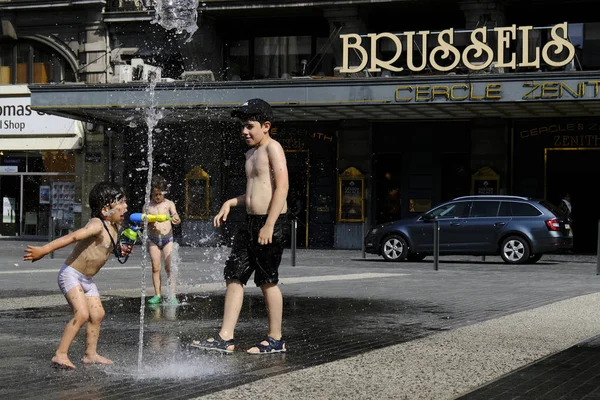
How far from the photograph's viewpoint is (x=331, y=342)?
8336mm

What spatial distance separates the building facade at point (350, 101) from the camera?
27.7 m

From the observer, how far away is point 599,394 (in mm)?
6008

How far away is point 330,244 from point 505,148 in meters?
Answer: 6.03

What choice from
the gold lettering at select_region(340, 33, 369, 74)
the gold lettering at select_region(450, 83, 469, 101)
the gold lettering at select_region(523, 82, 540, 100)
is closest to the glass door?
the gold lettering at select_region(340, 33, 369, 74)

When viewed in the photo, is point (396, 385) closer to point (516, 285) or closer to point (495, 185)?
point (516, 285)

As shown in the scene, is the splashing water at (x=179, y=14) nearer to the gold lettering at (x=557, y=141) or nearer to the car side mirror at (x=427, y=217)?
the car side mirror at (x=427, y=217)

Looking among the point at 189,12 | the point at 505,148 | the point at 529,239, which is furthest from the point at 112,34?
the point at 529,239

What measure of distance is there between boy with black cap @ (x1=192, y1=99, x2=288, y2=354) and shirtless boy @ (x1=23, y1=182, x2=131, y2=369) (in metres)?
0.87

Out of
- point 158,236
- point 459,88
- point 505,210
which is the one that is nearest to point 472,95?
point 459,88

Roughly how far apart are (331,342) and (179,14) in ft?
84.7

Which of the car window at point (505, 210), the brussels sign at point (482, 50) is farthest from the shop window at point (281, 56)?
the car window at point (505, 210)

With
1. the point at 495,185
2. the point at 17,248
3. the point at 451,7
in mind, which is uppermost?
the point at 451,7

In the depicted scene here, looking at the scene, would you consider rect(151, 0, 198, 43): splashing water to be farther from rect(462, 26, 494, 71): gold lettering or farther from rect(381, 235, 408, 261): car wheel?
rect(381, 235, 408, 261): car wheel

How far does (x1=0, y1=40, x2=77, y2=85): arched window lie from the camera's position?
35469 mm
